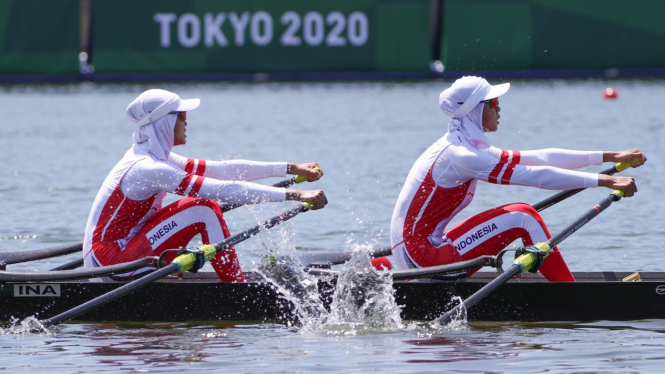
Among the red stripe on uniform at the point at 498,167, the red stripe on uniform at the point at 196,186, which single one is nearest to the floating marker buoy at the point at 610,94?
the red stripe on uniform at the point at 498,167

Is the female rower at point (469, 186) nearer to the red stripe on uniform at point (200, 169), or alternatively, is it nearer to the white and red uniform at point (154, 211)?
the white and red uniform at point (154, 211)

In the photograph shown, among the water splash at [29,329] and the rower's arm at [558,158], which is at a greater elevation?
the rower's arm at [558,158]

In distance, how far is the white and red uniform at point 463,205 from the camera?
28.5 ft

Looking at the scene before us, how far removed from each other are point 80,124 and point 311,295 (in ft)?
61.2

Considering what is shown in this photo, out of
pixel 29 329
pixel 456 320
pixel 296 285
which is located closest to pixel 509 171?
pixel 456 320

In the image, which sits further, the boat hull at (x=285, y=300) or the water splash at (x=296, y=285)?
the water splash at (x=296, y=285)

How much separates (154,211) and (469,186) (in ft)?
7.52

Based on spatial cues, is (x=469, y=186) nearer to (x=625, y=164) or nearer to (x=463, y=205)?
(x=463, y=205)

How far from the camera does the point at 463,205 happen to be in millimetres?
9062

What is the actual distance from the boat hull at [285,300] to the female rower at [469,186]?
0.67 feet

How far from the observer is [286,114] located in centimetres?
2834

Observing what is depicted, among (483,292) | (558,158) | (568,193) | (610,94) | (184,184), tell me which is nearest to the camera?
(483,292)

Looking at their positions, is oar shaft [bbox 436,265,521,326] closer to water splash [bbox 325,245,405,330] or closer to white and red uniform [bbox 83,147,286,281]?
water splash [bbox 325,245,405,330]

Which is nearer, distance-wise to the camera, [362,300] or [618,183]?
[618,183]
